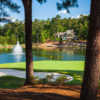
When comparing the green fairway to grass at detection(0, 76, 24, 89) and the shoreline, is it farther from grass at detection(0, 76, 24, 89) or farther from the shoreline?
the shoreline

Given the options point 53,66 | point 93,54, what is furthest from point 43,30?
point 93,54

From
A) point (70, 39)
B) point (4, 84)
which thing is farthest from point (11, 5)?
point (70, 39)

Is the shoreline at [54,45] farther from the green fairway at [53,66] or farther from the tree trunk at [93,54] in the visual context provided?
the tree trunk at [93,54]

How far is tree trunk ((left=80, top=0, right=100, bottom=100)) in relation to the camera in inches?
92.2

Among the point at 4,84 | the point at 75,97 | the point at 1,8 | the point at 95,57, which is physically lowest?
the point at 4,84

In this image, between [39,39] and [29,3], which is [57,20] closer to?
[39,39]

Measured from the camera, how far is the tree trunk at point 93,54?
234 cm

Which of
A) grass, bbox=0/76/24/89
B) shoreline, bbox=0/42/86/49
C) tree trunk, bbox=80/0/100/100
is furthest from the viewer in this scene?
shoreline, bbox=0/42/86/49

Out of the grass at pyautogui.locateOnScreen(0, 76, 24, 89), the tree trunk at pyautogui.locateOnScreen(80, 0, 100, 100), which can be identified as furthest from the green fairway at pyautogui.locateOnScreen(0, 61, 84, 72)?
the tree trunk at pyautogui.locateOnScreen(80, 0, 100, 100)

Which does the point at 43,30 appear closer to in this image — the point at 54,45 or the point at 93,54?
the point at 54,45

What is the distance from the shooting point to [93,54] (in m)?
2.36

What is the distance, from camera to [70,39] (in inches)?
1651

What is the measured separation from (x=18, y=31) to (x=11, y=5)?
4430cm

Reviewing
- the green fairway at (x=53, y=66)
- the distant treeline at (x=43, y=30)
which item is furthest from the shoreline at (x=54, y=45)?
the green fairway at (x=53, y=66)
